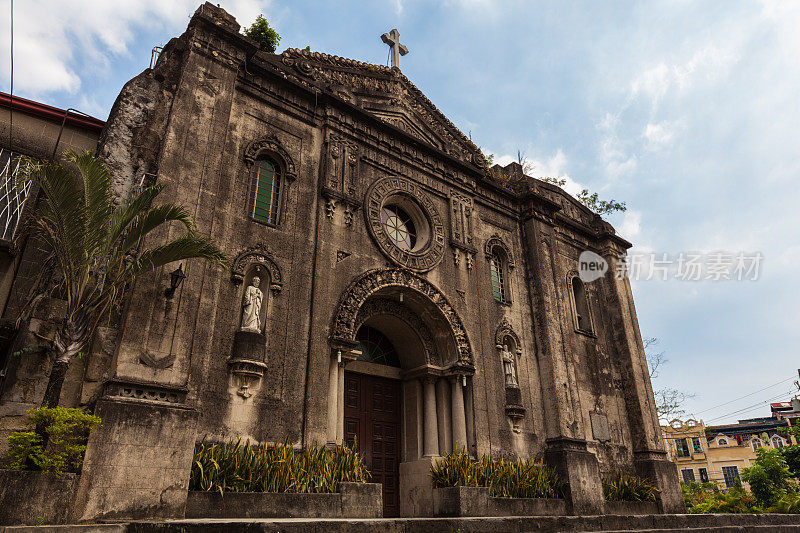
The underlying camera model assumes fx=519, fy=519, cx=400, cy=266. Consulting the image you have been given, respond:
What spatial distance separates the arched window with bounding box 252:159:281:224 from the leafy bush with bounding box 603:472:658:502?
1183 cm

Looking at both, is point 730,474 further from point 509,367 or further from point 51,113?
point 51,113

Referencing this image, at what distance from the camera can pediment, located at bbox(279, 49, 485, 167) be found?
A: 1420 centimetres

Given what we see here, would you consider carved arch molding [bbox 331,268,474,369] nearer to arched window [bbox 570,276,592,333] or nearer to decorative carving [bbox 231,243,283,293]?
decorative carving [bbox 231,243,283,293]

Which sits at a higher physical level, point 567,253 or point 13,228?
point 567,253

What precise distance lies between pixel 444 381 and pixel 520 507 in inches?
138

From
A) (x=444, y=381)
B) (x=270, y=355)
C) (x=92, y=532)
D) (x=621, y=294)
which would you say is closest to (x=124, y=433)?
(x=92, y=532)

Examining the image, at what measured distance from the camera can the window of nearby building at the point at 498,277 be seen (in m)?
16.1

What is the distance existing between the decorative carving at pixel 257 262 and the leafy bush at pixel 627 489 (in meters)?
10.9

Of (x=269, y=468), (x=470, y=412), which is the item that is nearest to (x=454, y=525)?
(x=269, y=468)

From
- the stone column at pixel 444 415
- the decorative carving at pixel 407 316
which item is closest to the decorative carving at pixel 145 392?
the decorative carving at pixel 407 316

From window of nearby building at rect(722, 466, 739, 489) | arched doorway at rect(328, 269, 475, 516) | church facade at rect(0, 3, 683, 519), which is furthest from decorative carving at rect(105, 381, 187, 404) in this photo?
window of nearby building at rect(722, 466, 739, 489)

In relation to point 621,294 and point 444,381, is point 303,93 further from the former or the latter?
point 621,294

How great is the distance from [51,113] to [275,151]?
4558mm

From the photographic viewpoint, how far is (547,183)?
20203 millimetres
